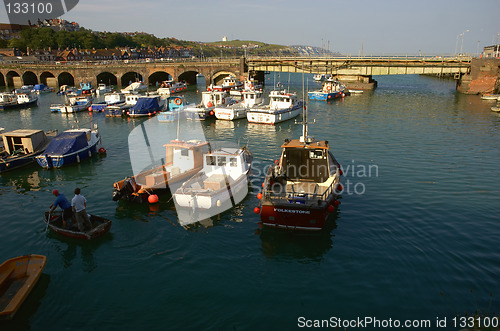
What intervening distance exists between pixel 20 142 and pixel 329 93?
55385mm

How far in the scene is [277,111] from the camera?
4712 centimetres

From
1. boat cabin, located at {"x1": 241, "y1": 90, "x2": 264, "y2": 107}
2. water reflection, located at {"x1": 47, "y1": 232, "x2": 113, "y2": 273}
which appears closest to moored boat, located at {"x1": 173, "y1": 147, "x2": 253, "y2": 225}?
water reflection, located at {"x1": 47, "y1": 232, "x2": 113, "y2": 273}

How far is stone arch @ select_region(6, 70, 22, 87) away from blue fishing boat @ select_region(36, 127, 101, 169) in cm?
9742

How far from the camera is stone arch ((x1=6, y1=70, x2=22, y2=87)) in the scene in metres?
107

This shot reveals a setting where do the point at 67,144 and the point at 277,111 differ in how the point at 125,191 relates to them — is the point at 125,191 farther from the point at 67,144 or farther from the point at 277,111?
the point at 277,111

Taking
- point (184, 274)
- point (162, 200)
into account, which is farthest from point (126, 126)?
point (184, 274)

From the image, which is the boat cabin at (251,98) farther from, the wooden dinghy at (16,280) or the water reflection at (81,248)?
the wooden dinghy at (16,280)

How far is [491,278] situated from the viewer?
13.7m

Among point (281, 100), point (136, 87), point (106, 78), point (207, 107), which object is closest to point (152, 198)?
point (281, 100)

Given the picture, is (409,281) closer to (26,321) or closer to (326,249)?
(326,249)

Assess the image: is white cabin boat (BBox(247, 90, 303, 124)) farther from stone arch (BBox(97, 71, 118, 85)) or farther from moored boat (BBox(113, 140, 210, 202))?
stone arch (BBox(97, 71, 118, 85))

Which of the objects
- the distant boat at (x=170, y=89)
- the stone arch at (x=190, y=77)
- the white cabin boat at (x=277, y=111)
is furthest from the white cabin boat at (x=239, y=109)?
the stone arch at (x=190, y=77)

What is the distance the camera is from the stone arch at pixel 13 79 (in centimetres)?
10653

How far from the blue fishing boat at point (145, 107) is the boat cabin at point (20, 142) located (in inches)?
976
